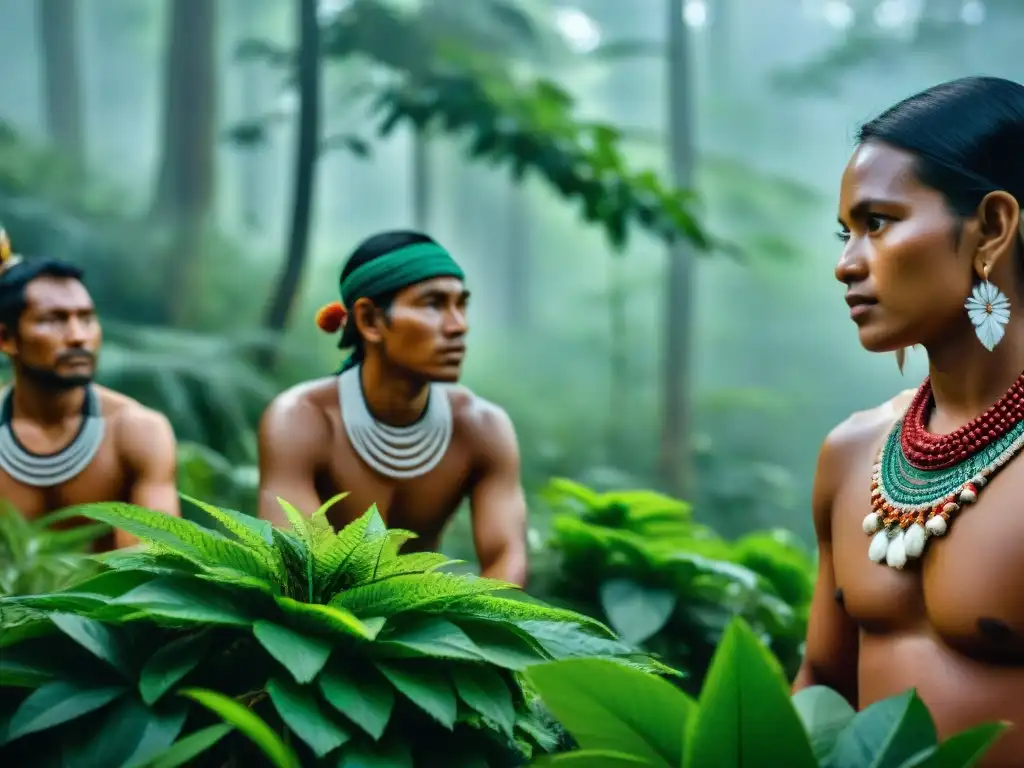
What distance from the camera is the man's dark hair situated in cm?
280

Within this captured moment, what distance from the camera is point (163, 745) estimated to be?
1.26 meters

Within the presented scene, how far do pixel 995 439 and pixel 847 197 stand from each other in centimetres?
39

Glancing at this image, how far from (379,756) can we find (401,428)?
1.21m

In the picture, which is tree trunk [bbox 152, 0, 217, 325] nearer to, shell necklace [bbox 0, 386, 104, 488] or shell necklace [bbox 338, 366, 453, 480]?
shell necklace [bbox 0, 386, 104, 488]

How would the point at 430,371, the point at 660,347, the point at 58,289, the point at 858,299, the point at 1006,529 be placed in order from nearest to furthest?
1. the point at 1006,529
2. the point at 858,299
3. the point at 430,371
4. the point at 58,289
5. the point at 660,347

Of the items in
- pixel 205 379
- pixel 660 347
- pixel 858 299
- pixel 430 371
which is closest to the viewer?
pixel 858 299

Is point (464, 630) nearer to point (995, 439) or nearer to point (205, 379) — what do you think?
point (995, 439)

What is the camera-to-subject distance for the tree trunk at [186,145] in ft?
25.5

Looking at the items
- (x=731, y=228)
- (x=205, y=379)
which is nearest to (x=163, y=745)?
(x=205, y=379)

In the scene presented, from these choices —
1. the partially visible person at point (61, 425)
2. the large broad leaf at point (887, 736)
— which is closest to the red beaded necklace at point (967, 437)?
the large broad leaf at point (887, 736)

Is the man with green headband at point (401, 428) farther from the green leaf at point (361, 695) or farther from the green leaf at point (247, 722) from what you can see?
the green leaf at point (247, 722)

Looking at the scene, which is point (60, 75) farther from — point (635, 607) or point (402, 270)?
point (635, 607)

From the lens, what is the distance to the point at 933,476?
1.52 metres

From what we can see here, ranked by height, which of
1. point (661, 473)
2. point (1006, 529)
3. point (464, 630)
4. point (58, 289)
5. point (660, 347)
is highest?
point (58, 289)
